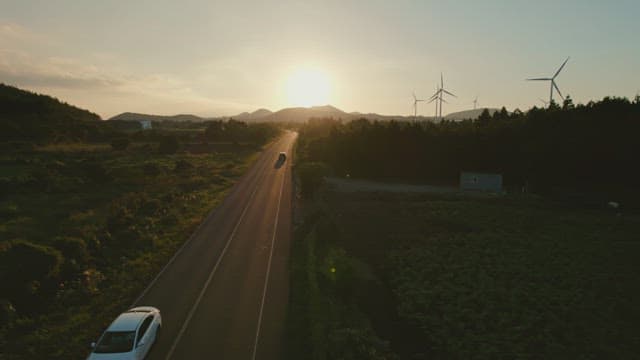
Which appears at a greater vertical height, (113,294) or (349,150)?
(349,150)

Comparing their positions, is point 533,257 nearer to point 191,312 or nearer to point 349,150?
point 191,312

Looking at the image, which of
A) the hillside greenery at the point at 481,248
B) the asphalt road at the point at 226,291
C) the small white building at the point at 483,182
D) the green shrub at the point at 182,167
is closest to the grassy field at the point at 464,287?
the hillside greenery at the point at 481,248

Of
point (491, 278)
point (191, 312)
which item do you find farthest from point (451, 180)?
point (191, 312)

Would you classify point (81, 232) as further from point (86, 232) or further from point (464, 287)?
point (464, 287)

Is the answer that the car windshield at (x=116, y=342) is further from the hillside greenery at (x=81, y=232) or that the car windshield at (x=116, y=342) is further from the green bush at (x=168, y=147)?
the green bush at (x=168, y=147)

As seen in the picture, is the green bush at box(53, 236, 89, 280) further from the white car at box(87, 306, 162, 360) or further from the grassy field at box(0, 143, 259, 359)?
the white car at box(87, 306, 162, 360)

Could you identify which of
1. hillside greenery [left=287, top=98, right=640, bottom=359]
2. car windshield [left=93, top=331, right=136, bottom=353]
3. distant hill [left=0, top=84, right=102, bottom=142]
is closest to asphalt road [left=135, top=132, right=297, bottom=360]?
hillside greenery [left=287, top=98, right=640, bottom=359]
